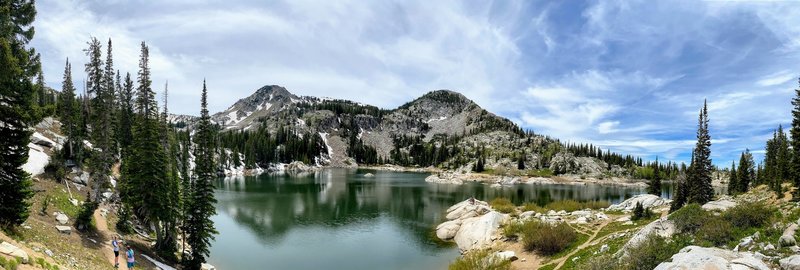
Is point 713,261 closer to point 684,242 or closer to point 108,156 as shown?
point 684,242

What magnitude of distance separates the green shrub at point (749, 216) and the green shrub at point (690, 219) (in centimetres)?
142

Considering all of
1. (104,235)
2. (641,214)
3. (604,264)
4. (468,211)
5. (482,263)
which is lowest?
(468,211)

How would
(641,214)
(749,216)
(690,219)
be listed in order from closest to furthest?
(749,216) → (690,219) → (641,214)

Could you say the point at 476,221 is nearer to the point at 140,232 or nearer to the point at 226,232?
the point at 226,232

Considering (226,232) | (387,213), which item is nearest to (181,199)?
(226,232)

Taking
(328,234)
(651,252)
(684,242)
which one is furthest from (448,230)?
(651,252)

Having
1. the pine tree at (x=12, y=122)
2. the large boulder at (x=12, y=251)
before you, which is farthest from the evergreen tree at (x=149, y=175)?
the large boulder at (x=12, y=251)

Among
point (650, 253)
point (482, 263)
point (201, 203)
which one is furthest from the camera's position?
point (201, 203)

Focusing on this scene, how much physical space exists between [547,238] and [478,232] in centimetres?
1482

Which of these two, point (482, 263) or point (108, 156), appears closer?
point (482, 263)

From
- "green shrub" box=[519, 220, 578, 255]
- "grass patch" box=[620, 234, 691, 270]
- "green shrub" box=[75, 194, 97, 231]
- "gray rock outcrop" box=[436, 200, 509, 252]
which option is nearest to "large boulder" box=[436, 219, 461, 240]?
"gray rock outcrop" box=[436, 200, 509, 252]

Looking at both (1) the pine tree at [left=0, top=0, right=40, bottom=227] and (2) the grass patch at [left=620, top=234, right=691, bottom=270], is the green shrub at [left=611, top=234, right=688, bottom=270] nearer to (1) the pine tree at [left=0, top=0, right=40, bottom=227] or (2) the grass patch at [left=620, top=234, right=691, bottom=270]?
(2) the grass patch at [left=620, top=234, right=691, bottom=270]

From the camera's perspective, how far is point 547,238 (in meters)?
38.6

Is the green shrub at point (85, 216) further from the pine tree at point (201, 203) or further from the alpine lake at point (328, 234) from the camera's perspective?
the alpine lake at point (328, 234)
